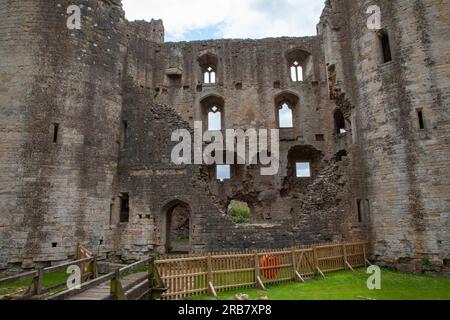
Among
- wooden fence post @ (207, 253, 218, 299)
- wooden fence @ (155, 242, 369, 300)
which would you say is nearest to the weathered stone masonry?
wooden fence @ (155, 242, 369, 300)

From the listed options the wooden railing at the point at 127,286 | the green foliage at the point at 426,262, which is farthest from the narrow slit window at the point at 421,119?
the wooden railing at the point at 127,286

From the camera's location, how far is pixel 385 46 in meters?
15.4

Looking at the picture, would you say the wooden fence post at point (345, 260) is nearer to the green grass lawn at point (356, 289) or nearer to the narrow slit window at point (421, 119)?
the green grass lawn at point (356, 289)

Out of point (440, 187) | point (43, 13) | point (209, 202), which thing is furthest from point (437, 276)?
point (43, 13)

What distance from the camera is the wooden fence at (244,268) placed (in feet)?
31.6

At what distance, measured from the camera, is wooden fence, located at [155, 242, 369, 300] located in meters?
9.63

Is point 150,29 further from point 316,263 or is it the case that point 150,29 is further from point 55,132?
point 316,263

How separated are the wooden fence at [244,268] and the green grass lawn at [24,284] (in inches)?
161

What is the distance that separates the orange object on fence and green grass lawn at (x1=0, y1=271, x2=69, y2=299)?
6.60m

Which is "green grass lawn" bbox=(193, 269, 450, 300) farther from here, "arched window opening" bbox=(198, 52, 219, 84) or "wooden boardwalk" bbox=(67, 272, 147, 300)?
"arched window opening" bbox=(198, 52, 219, 84)

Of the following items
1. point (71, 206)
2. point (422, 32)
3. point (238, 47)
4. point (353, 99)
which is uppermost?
point (238, 47)

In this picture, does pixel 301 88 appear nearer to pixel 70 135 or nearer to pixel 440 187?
pixel 440 187

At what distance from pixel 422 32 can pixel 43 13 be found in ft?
50.5

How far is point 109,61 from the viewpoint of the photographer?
16.7m
